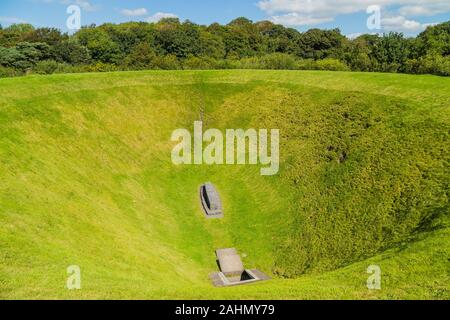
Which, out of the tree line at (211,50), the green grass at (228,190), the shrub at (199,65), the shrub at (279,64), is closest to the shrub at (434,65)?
the tree line at (211,50)

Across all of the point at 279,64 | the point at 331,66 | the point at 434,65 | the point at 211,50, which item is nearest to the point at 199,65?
the point at 279,64

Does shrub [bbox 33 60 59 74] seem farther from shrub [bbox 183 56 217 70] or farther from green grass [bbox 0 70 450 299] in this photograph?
green grass [bbox 0 70 450 299]

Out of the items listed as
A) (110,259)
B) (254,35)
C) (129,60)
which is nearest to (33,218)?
(110,259)

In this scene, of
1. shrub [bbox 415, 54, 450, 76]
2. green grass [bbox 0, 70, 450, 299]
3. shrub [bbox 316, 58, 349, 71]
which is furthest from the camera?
shrub [bbox 316, 58, 349, 71]

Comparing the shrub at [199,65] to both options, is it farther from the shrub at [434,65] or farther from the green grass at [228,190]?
the shrub at [434,65]

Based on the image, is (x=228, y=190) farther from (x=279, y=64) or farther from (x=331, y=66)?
(x=331, y=66)

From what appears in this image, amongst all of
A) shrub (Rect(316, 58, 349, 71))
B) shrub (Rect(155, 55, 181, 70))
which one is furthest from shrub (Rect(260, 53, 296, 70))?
shrub (Rect(155, 55, 181, 70))
